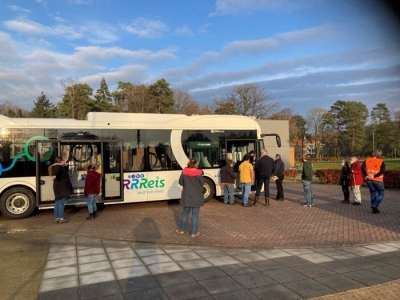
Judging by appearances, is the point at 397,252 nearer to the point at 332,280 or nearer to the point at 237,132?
the point at 332,280

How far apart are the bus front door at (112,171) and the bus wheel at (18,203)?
7.18ft

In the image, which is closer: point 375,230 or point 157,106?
point 375,230

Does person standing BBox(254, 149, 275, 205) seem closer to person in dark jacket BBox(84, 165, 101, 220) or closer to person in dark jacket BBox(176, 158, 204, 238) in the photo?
person in dark jacket BBox(176, 158, 204, 238)

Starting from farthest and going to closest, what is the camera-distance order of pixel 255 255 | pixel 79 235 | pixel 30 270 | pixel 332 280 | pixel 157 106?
1. pixel 157 106
2. pixel 79 235
3. pixel 255 255
4. pixel 30 270
5. pixel 332 280

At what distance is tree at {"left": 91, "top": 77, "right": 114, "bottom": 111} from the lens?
42.8 m

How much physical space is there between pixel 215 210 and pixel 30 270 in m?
6.37

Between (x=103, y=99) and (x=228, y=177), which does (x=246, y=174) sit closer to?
(x=228, y=177)

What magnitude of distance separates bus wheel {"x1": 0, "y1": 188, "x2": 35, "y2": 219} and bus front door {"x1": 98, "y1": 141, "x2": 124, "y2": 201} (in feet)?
7.18

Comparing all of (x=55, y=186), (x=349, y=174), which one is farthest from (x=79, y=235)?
(x=349, y=174)

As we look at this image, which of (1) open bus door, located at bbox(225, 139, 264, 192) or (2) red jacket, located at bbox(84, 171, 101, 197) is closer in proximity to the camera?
(2) red jacket, located at bbox(84, 171, 101, 197)

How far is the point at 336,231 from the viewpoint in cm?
780

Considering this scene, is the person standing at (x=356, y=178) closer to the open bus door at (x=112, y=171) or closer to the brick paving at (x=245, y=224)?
the brick paving at (x=245, y=224)

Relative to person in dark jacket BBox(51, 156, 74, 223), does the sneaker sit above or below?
below

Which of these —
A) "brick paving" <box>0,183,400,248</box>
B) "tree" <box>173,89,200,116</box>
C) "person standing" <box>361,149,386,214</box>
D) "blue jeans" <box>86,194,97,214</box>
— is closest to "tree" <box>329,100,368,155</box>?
"tree" <box>173,89,200,116</box>
